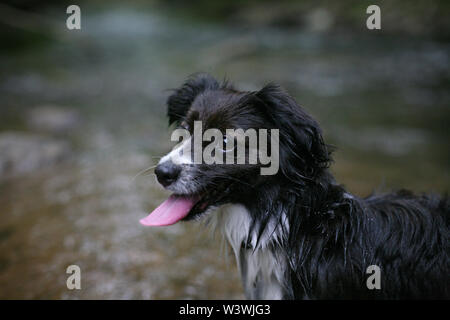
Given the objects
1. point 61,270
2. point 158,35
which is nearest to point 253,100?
point 61,270

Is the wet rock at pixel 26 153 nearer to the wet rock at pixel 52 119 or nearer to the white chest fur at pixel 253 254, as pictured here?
the wet rock at pixel 52 119

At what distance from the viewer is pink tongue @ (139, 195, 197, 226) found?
2821 millimetres

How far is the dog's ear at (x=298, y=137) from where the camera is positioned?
8.94 ft

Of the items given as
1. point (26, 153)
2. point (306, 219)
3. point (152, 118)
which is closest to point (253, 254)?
point (306, 219)

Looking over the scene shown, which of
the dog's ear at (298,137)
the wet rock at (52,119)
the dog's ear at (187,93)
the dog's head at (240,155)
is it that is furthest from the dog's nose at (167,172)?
the wet rock at (52,119)

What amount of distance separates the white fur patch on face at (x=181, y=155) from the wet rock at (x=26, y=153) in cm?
430

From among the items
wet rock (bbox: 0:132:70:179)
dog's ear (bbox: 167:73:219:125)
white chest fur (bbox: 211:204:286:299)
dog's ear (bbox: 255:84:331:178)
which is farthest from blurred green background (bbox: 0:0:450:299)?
dog's ear (bbox: 255:84:331:178)

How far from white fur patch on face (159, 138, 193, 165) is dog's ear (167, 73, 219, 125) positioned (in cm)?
65

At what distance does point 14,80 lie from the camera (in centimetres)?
1171

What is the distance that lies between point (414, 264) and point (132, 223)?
10.4 ft

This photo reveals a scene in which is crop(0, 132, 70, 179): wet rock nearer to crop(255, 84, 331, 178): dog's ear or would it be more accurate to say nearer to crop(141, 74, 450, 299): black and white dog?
crop(141, 74, 450, 299): black and white dog

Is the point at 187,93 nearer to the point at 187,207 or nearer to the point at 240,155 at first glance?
the point at 240,155
